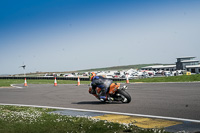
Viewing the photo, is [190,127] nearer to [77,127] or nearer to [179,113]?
[179,113]

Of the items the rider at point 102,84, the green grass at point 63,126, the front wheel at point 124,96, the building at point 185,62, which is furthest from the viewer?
the building at point 185,62

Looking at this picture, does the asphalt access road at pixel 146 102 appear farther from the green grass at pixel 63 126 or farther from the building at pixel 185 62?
the building at pixel 185 62

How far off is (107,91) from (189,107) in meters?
3.58

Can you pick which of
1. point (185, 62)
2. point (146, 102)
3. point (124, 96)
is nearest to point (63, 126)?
point (124, 96)

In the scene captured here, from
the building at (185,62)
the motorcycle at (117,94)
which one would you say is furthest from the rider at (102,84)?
the building at (185,62)

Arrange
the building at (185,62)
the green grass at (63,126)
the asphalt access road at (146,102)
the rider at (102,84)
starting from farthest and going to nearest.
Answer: the building at (185,62) < the rider at (102,84) < the asphalt access road at (146,102) < the green grass at (63,126)

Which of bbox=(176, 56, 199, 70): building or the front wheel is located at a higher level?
bbox=(176, 56, 199, 70): building

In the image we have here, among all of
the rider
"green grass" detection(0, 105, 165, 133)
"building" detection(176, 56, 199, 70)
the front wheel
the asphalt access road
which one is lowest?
the asphalt access road

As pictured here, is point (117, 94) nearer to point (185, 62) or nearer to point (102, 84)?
point (102, 84)

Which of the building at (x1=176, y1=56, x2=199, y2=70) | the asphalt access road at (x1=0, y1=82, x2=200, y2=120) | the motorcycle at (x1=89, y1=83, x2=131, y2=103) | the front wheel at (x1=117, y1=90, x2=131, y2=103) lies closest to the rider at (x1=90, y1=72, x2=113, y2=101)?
the motorcycle at (x1=89, y1=83, x2=131, y2=103)

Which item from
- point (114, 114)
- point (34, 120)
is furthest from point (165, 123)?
point (34, 120)

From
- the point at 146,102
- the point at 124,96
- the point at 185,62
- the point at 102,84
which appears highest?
the point at 185,62

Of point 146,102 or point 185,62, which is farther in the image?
point 185,62

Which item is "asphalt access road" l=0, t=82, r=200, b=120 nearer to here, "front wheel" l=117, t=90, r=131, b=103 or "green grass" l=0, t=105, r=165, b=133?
"front wheel" l=117, t=90, r=131, b=103
